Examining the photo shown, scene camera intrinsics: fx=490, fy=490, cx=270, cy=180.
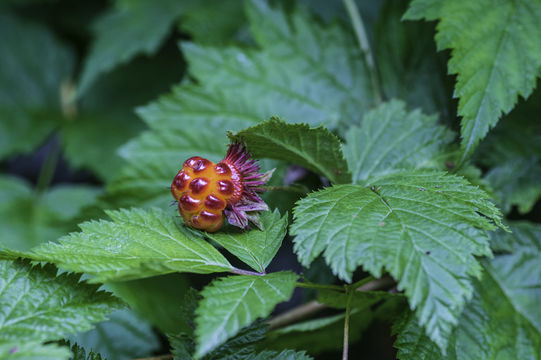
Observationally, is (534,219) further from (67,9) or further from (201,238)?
(67,9)

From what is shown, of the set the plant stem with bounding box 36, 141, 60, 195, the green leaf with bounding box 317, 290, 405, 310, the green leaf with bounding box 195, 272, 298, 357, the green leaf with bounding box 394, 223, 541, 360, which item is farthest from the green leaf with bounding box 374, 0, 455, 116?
the plant stem with bounding box 36, 141, 60, 195

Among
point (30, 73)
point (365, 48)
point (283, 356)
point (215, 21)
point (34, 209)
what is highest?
point (30, 73)

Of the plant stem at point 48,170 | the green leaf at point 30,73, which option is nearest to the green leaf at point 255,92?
the plant stem at point 48,170

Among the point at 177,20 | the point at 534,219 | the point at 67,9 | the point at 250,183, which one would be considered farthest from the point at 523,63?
the point at 67,9

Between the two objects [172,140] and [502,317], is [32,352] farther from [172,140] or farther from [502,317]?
[502,317]

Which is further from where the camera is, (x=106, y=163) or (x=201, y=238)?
(x=106, y=163)

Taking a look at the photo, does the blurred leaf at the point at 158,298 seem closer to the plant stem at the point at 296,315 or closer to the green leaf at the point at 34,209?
the plant stem at the point at 296,315

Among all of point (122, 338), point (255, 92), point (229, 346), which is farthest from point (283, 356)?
point (255, 92)

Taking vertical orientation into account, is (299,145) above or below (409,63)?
below
